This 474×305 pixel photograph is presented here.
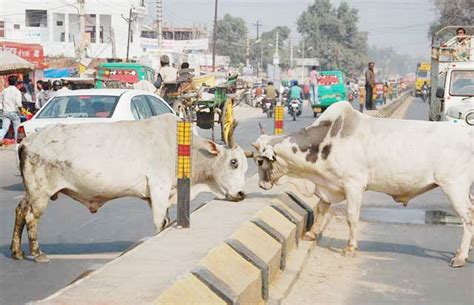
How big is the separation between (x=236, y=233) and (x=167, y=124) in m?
1.69

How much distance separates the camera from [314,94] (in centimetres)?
3656

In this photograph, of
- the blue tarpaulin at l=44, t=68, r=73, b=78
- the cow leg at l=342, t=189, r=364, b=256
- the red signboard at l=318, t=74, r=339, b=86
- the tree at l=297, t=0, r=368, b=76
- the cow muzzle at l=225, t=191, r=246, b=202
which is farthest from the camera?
the tree at l=297, t=0, r=368, b=76

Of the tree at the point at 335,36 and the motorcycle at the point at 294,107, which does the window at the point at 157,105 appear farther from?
the tree at the point at 335,36

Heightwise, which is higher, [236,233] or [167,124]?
[167,124]

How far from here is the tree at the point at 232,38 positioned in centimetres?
12675

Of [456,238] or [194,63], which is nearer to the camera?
[456,238]

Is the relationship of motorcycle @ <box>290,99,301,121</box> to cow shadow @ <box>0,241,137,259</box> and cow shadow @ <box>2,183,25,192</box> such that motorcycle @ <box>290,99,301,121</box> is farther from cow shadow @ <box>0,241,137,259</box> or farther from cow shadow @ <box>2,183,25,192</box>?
cow shadow @ <box>0,241,137,259</box>

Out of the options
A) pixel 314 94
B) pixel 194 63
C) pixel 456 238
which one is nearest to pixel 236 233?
pixel 456 238

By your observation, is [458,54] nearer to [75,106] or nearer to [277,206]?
[75,106]

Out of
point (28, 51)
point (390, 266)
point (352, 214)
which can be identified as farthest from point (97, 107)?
point (28, 51)

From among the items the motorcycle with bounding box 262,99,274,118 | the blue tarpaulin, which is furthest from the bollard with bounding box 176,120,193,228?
the blue tarpaulin

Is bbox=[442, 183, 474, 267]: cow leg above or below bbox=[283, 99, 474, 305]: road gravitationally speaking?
above

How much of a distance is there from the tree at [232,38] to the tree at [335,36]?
9953 millimetres

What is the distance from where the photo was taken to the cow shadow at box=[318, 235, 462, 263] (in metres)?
9.59
